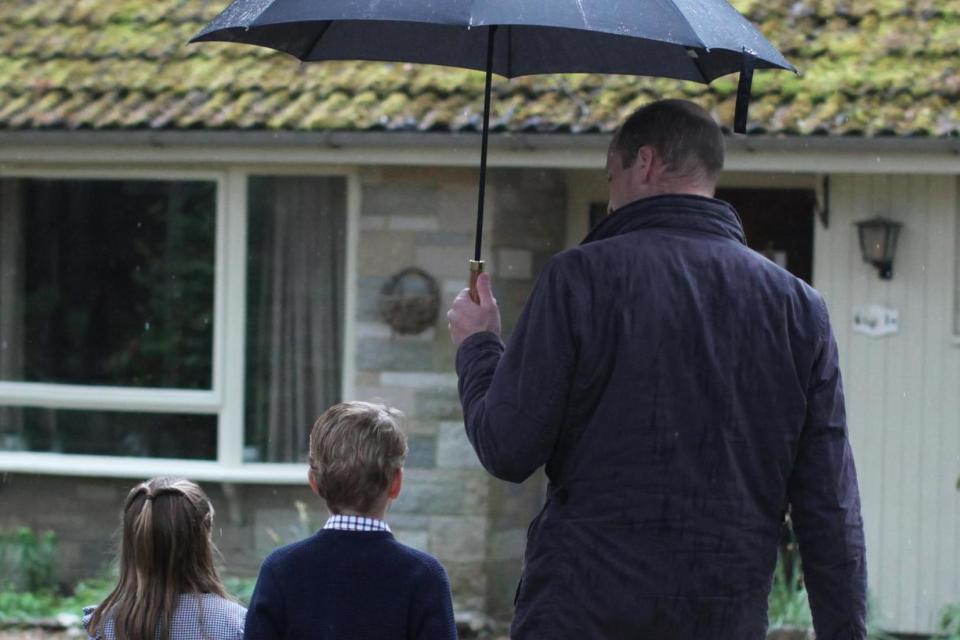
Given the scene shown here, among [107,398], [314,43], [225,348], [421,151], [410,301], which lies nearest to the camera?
[314,43]

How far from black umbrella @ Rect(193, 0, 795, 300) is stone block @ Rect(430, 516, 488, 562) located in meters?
3.78

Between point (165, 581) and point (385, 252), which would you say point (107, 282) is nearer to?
point (385, 252)

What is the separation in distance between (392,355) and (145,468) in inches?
63.6

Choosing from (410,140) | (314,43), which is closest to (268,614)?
(314,43)

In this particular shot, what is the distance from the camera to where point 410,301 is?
24.8ft

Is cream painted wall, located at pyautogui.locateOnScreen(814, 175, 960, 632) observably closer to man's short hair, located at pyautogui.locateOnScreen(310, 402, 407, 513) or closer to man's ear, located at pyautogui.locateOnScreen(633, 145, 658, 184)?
man's ear, located at pyautogui.locateOnScreen(633, 145, 658, 184)

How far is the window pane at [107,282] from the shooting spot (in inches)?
330

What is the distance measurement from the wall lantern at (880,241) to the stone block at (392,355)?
222cm

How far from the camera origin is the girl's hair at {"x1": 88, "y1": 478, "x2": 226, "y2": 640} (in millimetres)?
3160

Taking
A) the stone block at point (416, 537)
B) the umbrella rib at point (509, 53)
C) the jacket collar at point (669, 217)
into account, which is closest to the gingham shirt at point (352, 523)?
the jacket collar at point (669, 217)

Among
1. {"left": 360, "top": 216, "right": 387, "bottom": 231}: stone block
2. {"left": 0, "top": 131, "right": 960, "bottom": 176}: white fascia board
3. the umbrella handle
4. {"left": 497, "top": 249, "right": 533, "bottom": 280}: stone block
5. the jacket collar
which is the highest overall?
{"left": 0, "top": 131, "right": 960, "bottom": 176}: white fascia board

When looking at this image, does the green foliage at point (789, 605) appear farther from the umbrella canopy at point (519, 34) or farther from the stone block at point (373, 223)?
the umbrella canopy at point (519, 34)

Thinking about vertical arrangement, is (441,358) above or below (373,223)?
below

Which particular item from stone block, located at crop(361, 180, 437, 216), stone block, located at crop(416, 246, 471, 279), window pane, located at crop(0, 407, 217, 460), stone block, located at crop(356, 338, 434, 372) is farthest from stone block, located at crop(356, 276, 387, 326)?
window pane, located at crop(0, 407, 217, 460)
